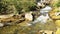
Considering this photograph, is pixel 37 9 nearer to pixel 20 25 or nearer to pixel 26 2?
pixel 26 2

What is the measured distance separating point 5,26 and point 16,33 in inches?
46.9

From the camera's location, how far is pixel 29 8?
1102 cm

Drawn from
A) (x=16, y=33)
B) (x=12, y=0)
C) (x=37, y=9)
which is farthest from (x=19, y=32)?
(x=37, y=9)

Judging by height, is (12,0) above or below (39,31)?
above

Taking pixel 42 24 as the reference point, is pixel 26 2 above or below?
above

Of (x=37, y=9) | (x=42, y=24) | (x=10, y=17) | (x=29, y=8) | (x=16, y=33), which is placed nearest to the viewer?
(x=16, y=33)

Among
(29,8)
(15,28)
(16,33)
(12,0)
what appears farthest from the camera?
(29,8)

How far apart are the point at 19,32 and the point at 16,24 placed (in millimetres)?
1149

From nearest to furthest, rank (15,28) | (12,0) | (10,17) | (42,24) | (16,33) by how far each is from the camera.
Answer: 1. (16,33)
2. (15,28)
3. (42,24)
4. (10,17)
5. (12,0)

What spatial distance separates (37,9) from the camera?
1177cm

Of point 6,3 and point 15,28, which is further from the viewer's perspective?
point 6,3

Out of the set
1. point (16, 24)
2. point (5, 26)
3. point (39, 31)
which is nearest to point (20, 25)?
point (16, 24)

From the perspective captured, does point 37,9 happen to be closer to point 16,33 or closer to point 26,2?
point 26,2

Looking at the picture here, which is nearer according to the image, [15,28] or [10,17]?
[15,28]
